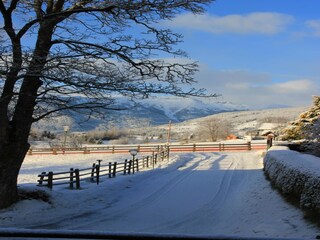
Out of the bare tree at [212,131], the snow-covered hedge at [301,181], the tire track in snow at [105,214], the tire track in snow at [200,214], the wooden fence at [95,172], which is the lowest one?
the tire track in snow at [105,214]

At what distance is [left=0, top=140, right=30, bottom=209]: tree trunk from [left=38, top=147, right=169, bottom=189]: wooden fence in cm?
307

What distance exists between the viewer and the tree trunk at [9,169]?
12531 millimetres

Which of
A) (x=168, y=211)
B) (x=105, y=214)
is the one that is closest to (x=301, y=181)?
(x=168, y=211)

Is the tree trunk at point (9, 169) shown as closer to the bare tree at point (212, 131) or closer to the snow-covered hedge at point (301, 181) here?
the snow-covered hedge at point (301, 181)

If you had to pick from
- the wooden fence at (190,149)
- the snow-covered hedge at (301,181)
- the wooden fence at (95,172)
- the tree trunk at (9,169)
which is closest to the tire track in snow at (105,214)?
the tree trunk at (9,169)

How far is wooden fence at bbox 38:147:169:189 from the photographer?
55.5 ft

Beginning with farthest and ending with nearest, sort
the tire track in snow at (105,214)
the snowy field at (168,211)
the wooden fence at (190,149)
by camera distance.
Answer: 1. the wooden fence at (190,149)
2. the tire track in snow at (105,214)
3. the snowy field at (168,211)

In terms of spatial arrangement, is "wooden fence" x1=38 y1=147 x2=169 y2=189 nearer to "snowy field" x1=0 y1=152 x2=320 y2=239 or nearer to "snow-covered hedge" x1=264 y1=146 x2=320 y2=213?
"snowy field" x1=0 y1=152 x2=320 y2=239

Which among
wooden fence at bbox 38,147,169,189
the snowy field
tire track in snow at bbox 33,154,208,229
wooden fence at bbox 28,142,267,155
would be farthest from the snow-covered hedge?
wooden fence at bbox 28,142,267,155

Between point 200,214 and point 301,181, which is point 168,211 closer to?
point 200,214

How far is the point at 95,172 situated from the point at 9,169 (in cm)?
790

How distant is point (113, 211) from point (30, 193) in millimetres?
2789

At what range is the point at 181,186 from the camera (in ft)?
67.4

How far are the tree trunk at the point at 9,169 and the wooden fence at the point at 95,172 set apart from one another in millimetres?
3065
